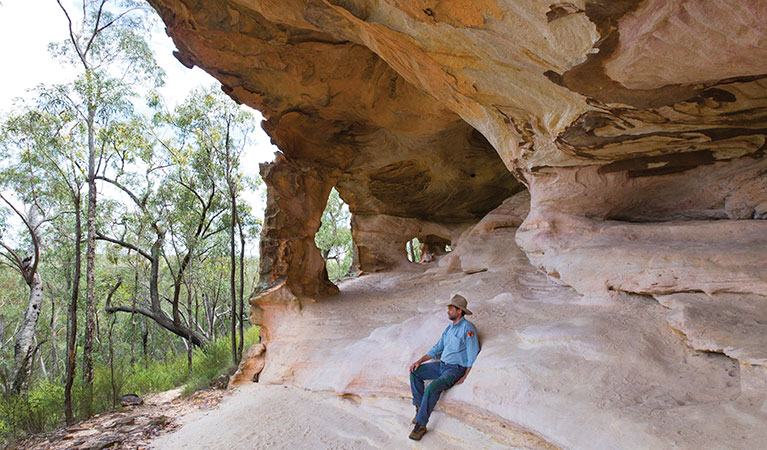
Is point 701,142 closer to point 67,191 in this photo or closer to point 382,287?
point 382,287

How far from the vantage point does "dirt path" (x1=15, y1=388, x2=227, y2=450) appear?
4.62m

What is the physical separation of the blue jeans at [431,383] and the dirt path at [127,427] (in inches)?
129

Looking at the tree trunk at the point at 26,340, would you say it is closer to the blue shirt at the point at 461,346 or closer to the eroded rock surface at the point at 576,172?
the eroded rock surface at the point at 576,172

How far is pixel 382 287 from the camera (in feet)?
27.9

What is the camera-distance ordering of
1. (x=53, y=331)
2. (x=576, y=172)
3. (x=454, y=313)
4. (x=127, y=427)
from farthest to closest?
(x=53, y=331) → (x=127, y=427) → (x=576, y=172) → (x=454, y=313)

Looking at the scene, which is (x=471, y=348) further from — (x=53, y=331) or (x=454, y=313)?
(x=53, y=331)

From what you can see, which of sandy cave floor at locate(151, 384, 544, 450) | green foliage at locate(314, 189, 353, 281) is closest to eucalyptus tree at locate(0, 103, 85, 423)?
sandy cave floor at locate(151, 384, 544, 450)

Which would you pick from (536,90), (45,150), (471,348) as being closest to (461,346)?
(471,348)

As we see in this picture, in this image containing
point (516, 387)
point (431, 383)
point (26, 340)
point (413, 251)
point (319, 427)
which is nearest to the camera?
point (516, 387)

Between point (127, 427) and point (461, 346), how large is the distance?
4819mm

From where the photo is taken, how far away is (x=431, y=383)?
350cm

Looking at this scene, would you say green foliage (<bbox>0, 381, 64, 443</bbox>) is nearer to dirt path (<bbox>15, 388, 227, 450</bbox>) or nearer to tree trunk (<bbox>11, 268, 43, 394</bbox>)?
dirt path (<bbox>15, 388, 227, 450</bbox>)

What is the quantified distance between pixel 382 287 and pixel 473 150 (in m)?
3.77

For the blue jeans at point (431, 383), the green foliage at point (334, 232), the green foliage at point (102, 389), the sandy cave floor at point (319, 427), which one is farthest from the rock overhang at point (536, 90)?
the green foliage at point (334, 232)
